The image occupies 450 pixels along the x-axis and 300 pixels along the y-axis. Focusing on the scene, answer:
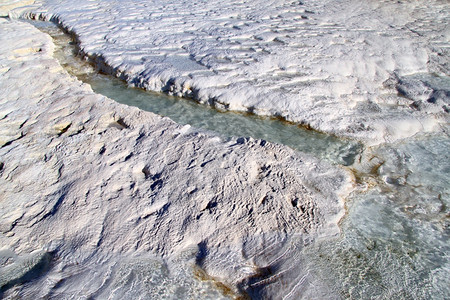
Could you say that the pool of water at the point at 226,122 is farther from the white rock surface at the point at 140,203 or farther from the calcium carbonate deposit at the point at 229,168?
the white rock surface at the point at 140,203

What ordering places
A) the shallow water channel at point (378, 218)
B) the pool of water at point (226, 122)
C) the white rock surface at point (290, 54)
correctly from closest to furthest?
the shallow water channel at point (378, 218)
the pool of water at point (226, 122)
the white rock surface at point (290, 54)

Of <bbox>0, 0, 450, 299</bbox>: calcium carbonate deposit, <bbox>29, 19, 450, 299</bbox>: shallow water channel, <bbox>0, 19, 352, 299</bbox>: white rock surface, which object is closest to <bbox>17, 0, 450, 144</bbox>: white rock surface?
<bbox>0, 0, 450, 299</bbox>: calcium carbonate deposit

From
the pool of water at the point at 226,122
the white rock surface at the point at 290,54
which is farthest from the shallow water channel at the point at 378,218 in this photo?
the white rock surface at the point at 290,54

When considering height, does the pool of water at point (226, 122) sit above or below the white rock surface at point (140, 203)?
below

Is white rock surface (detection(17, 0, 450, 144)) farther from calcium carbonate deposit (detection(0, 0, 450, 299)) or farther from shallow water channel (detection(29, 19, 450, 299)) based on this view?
shallow water channel (detection(29, 19, 450, 299))

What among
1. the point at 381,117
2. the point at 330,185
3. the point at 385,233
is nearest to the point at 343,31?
the point at 381,117

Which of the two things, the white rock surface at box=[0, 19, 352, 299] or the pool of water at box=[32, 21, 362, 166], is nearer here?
the white rock surface at box=[0, 19, 352, 299]

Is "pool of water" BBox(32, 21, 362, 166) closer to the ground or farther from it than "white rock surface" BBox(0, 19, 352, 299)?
closer to the ground

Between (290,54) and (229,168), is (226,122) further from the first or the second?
(290,54)

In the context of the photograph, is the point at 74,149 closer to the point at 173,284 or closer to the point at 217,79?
the point at 173,284
